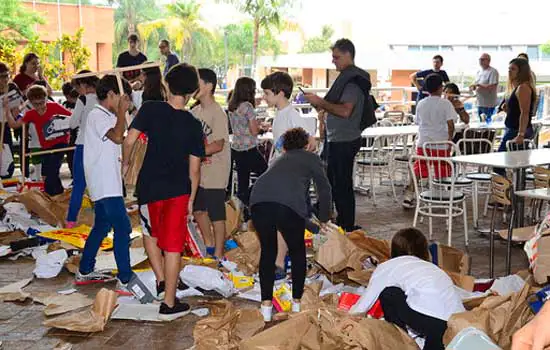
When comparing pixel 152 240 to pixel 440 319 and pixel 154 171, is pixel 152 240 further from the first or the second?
pixel 440 319

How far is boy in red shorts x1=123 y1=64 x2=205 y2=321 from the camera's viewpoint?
13.9 feet

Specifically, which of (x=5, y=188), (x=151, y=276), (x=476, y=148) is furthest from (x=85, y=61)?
(x=151, y=276)

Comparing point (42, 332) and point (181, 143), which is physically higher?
point (181, 143)

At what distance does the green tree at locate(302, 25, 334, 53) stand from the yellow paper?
5375 cm

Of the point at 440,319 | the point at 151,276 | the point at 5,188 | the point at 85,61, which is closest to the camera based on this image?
the point at 440,319

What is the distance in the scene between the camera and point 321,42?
60969 mm

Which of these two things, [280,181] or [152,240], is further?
[152,240]

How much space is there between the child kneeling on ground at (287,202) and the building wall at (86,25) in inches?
1104

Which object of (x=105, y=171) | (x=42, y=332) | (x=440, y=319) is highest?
(x=105, y=171)

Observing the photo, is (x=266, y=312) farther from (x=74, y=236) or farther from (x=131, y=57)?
(x=131, y=57)

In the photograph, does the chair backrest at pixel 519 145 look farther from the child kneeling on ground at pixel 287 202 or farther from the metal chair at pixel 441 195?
the child kneeling on ground at pixel 287 202

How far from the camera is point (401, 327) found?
3.63 meters

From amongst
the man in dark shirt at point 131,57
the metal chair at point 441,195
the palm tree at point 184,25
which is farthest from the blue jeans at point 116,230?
the palm tree at point 184,25

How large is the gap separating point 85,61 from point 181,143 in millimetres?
16534
